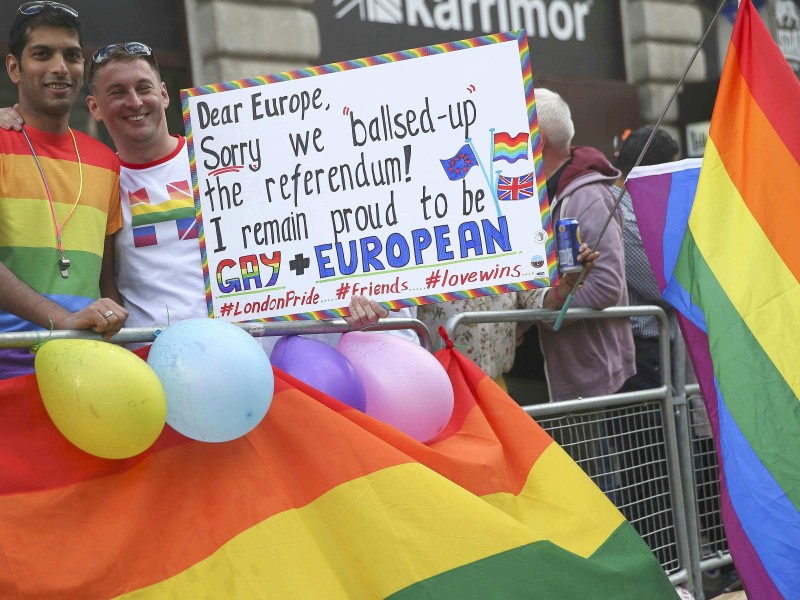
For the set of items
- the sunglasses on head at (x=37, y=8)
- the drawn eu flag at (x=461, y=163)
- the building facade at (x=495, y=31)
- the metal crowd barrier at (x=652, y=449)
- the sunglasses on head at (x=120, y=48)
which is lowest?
the metal crowd barrier at (x=652, y=449)

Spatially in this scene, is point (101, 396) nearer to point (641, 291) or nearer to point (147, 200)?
point (147, 200)

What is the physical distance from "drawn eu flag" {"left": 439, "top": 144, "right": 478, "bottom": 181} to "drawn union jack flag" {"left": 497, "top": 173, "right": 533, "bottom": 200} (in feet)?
0.33

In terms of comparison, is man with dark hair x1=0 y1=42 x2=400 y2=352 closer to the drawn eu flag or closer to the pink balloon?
the pink balloon

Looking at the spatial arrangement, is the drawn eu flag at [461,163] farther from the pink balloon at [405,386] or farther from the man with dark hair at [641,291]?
the man with dark hair at [641,291]

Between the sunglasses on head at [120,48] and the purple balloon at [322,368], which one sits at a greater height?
the sunglasses on head at [120,48]

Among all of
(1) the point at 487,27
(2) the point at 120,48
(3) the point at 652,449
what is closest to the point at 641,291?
(3) the point at 652,449

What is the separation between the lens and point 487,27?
10.2 m

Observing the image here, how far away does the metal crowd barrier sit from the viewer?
14.3 ft

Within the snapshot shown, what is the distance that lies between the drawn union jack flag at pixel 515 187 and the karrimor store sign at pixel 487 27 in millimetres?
5942

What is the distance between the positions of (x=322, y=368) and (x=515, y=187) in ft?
2.62

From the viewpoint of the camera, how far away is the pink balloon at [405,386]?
3.30m

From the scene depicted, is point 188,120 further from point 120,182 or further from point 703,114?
point 703,114

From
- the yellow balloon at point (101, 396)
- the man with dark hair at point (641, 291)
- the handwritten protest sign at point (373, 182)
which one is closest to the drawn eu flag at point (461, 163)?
the handwritten protest sign at point (373, 182)

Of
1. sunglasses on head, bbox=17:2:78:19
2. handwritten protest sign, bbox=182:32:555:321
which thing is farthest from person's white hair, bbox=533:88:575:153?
sunglasses on head, bbox=17:2:78:19
